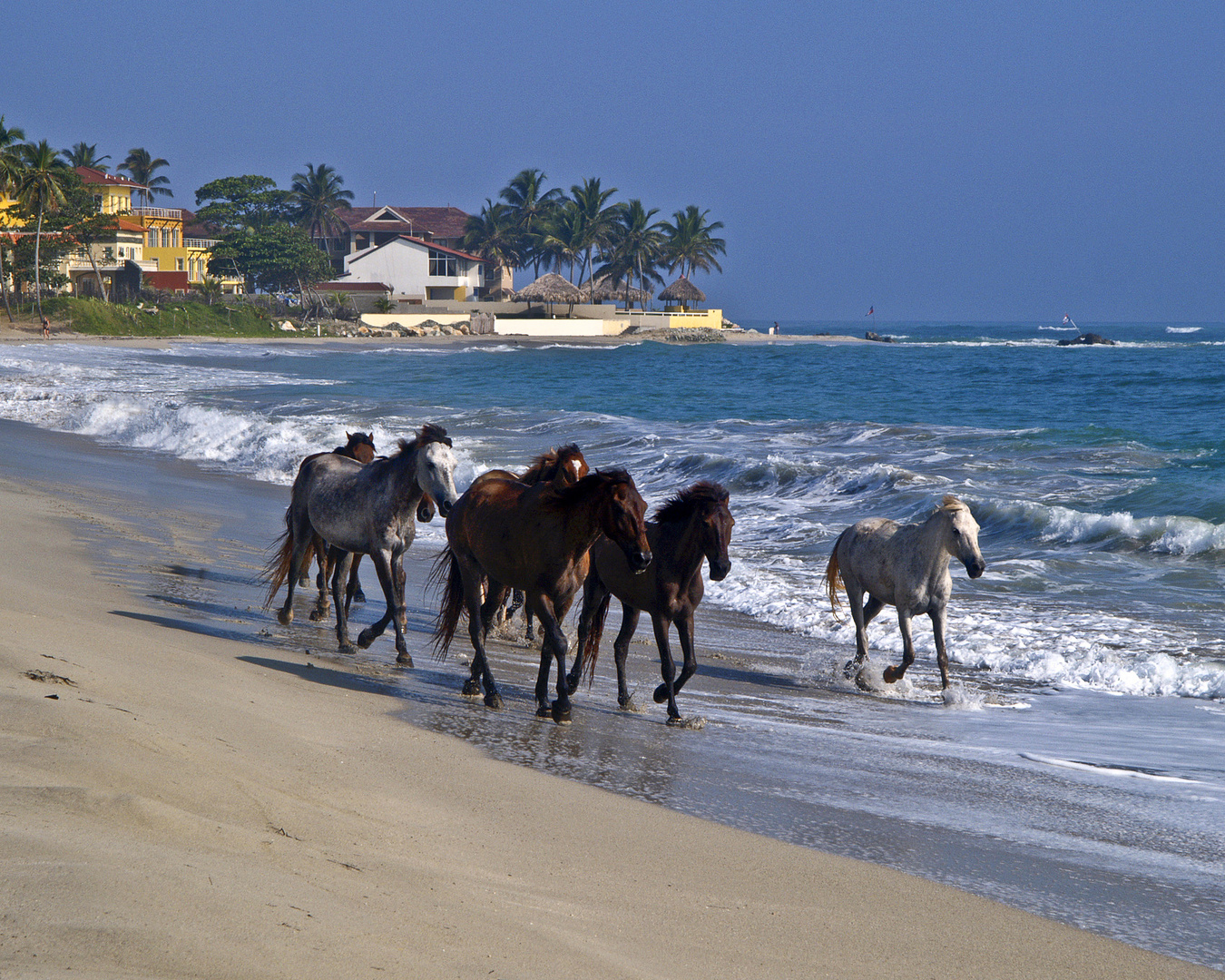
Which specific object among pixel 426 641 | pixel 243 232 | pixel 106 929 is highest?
pixel 243 232

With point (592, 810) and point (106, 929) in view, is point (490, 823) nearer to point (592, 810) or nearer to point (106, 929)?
point (592, 810)

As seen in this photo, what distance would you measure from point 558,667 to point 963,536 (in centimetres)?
336

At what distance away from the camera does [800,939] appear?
3355 mm

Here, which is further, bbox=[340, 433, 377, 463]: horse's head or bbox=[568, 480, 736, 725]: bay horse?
bbox=[340, 433, 377, 463]: horse's head

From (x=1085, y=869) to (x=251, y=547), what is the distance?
9683 mm

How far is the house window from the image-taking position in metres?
98.0

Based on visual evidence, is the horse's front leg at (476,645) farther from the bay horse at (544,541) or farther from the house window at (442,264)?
the house window at (442,264)

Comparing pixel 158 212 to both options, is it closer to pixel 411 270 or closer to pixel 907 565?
pixel 411 270

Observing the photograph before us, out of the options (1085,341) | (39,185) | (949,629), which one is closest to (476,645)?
(949,629)

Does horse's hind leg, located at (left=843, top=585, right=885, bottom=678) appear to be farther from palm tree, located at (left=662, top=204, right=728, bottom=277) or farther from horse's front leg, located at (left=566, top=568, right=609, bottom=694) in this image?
palm tree, located at (left=662, top=204, right=728, bottom=277)

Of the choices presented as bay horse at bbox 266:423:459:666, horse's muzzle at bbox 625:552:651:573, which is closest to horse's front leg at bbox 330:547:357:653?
bay horse at bbox 266:423:459:666

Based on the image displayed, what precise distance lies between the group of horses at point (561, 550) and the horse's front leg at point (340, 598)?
0.05 ft

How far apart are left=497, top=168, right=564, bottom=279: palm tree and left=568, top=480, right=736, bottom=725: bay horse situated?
105377mm

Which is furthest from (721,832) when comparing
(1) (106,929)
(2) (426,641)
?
(2) (426,641)
